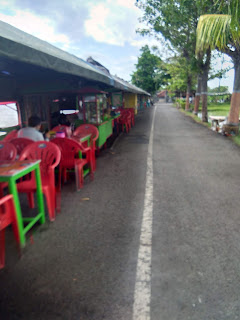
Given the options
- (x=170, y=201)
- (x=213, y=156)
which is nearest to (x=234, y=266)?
(x=170, y=201)

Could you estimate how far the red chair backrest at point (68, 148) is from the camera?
15.8 feet

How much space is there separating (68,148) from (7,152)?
3.95 ft

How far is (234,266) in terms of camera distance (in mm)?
2652

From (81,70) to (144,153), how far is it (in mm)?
4080

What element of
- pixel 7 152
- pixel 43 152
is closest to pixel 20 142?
pixel 7 152

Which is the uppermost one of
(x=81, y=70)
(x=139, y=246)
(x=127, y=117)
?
(x=81, y=70)

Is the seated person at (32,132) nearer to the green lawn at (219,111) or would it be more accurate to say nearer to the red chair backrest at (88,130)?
the red chair backrest at (88,130)

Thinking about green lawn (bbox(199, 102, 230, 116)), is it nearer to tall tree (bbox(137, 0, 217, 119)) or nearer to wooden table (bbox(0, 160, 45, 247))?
tall tree (bbox(137, 0, 217, 119))

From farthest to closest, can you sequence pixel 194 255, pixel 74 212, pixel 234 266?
pixel 74 212 < pixel 194 255 < pixel 234 266

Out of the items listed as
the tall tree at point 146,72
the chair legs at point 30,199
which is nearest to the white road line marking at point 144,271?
the chair legs at point 30,199

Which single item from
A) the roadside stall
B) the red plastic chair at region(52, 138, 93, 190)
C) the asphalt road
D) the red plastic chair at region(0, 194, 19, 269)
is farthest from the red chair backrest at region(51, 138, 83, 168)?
the roadside stall

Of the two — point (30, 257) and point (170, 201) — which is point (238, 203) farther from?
point (30, 257)

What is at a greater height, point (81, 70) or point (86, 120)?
point (81, 70)

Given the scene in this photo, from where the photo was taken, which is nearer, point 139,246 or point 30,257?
point 30,257
